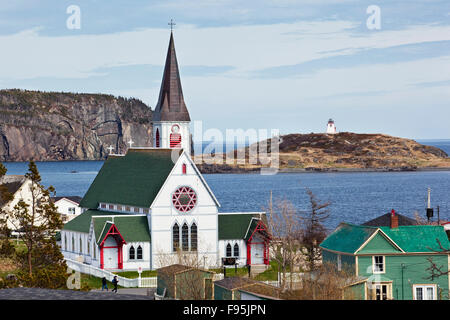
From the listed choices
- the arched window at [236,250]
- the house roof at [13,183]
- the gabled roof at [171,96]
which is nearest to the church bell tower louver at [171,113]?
the gabled roof at [171,96]

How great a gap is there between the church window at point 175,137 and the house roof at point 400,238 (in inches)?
726

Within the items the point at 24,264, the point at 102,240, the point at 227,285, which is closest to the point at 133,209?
the point at 102,240

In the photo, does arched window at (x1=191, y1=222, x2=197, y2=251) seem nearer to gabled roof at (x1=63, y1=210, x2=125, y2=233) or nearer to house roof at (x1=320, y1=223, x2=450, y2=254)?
gabled roof at (x1=63, y1=210, x2=125, y2=233)

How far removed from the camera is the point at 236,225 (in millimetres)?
61500

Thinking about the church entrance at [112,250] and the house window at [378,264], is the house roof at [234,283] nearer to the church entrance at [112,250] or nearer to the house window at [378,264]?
the house window at [378,264]

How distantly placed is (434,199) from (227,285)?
139 metres

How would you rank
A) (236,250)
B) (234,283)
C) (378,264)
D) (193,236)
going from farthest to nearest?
(236,250), (193,236), (378,264), (234,283)

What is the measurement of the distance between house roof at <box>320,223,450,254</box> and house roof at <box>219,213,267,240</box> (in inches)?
391

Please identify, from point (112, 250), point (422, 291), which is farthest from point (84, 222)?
point (422, 291)

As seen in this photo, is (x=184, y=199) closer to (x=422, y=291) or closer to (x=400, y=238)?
(x=400, y=238)

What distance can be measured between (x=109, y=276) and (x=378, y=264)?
17.5 metres

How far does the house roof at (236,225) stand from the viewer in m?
60.9

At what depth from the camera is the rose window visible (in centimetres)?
5988
